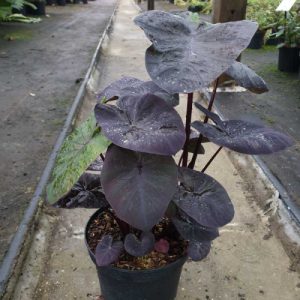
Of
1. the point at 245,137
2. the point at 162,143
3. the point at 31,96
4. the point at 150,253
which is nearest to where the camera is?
the point at 162,143

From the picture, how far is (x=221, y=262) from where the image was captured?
6.89ft

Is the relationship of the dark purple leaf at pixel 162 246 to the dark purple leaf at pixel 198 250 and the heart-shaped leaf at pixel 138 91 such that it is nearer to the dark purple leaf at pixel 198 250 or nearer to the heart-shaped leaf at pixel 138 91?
the dark purple leaf at pixel 198 250

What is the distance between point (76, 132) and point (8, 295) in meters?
0.80

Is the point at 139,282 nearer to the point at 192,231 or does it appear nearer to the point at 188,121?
the point at 192,231

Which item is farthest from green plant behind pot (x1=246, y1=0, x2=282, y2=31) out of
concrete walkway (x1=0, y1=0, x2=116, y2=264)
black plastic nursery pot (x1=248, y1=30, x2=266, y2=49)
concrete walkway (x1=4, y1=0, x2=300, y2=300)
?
concrete walkway (x1=4, y1=0, x2=300, y2=300)

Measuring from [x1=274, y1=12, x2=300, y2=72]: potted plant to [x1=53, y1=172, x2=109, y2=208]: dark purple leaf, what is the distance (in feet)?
13.6

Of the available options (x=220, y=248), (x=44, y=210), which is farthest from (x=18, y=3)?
(x=220, y=248)

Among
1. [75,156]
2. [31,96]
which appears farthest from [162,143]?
[31,96]

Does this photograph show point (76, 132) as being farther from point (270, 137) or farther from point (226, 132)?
point (270, 137)

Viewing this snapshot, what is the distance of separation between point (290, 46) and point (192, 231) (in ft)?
14.1

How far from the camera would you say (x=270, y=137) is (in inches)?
54.2

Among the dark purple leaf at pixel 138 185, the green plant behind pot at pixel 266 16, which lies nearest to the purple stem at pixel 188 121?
the dark purple leaf at pixel 138 185

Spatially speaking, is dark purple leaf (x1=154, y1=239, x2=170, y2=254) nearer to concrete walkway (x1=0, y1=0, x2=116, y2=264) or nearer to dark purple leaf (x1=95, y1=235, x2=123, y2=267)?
dark purple leaf (x1=95, y1=235, x2=123, y2=267)

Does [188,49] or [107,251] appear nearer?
[188,49]
